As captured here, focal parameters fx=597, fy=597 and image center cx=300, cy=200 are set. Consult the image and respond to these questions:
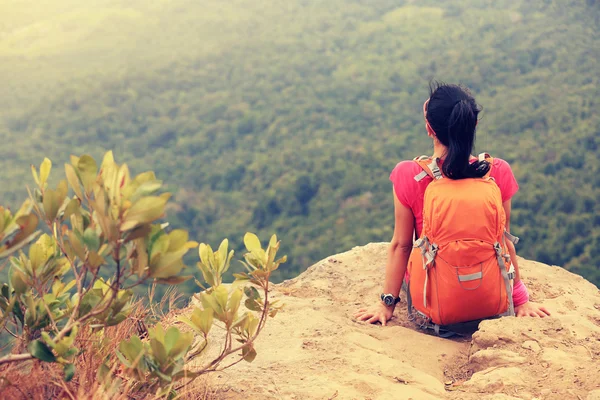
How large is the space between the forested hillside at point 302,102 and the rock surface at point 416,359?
13.6m

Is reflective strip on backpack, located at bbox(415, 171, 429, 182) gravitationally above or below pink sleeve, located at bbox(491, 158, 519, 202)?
above

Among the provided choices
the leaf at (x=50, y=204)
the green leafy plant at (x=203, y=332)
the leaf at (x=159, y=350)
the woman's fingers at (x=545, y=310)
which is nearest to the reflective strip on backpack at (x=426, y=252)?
the woman's fingers at (x=545, y=310)

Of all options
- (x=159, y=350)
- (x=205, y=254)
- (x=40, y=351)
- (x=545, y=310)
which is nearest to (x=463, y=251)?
(x=545, y=310)

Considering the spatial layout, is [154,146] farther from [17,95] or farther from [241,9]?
[241,9]

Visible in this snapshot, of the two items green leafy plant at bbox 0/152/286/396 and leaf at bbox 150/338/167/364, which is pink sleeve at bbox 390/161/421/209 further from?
leaf at bbox 150/338/167/364

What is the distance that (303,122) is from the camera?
89.6 feet

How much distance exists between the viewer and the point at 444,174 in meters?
2.44

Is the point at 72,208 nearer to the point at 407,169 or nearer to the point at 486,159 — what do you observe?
the point at 407,169

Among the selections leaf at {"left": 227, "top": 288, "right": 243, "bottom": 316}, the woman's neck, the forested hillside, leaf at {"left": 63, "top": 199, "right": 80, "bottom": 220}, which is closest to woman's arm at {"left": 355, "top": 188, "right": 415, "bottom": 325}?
the woman's neck

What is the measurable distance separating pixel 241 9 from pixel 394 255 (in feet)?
117

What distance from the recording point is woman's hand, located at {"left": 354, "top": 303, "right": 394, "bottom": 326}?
9.05ft

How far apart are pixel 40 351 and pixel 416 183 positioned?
1.64 m

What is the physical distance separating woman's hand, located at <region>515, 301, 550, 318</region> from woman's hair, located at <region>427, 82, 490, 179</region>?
0.65 metres

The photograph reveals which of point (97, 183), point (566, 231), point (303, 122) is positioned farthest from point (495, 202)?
point (303, 122)
